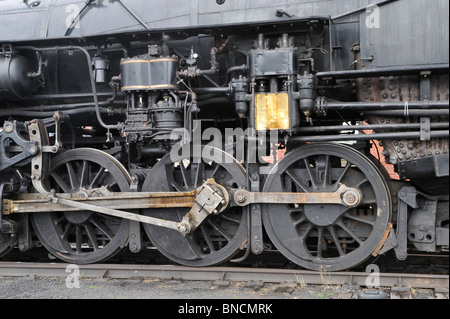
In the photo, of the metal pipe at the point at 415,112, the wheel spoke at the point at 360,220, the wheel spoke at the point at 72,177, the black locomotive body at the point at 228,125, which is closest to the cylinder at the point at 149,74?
the black locomotive body at the point at 228,125

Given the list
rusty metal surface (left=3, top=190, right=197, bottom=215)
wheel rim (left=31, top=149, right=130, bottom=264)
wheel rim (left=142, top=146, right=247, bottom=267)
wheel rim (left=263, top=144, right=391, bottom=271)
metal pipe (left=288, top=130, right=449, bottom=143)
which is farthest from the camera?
wheel rim (left=31, top=149, right=130, bottom=264)

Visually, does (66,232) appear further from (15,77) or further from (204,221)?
(15,77)

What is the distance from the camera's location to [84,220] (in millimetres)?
6539

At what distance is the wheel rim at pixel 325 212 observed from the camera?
224 inches

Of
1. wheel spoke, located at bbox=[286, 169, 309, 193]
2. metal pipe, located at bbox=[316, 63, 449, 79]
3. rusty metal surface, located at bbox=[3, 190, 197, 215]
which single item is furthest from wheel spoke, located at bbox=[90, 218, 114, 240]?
metal pipe, located at bbox=[316, 63, 449, 79]

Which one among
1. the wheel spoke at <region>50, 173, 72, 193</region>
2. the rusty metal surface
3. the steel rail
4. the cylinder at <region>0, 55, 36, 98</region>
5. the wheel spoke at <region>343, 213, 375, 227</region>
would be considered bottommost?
the steel rail

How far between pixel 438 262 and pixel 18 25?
229 inches

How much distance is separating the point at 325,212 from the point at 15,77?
385cm

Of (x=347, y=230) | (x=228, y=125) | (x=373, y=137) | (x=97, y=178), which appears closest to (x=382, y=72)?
(x=373, y=137)

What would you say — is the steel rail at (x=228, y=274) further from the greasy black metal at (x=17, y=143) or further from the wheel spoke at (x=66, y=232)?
the greasy black metal at (x=17, y=143)

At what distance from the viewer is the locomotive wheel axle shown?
570 centimetres

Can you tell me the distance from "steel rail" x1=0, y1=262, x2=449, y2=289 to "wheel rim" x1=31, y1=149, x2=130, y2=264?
0.73ft

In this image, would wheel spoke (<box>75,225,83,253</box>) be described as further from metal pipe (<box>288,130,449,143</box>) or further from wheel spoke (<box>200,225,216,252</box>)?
metal pipe (<box>288,130,449,143</box>)
